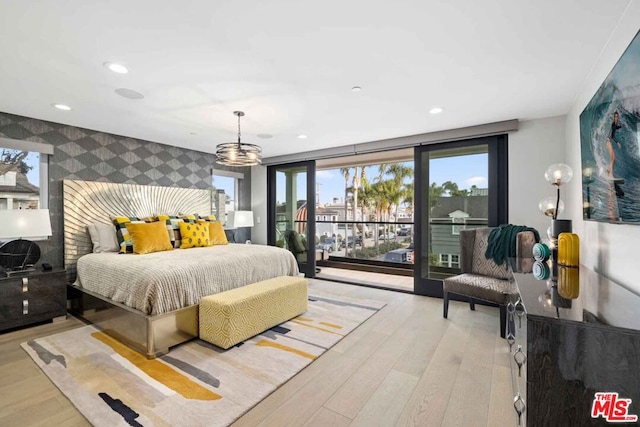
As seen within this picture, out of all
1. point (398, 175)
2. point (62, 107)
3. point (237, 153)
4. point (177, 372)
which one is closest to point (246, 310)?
point (177, 372)

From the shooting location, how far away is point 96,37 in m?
1.89

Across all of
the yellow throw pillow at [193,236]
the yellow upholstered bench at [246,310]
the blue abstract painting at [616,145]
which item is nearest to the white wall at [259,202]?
the yellow throw pillow at [193,236]

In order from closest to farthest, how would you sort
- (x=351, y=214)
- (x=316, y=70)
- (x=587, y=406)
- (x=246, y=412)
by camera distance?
(x=587, y=406)
(x=246, y=412)
(x=316, y=70)
(x=351, y=214)

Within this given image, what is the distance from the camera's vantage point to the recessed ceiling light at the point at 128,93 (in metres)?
2.69

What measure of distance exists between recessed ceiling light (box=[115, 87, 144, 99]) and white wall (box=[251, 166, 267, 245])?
3390 millimetres

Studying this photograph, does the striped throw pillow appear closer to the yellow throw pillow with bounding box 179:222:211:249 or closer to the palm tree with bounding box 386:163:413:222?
the yellow throw pillow with bounding box 179:222:211:249

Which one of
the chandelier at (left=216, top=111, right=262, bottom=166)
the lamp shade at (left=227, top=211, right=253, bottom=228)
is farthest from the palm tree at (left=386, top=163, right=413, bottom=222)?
the chandelier at (left=216, top=111, right=262, bottom=166)

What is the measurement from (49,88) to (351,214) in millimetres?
5958

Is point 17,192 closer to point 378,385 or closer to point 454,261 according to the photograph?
point 378,385

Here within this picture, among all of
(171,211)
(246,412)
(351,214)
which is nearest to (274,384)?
(246,412)

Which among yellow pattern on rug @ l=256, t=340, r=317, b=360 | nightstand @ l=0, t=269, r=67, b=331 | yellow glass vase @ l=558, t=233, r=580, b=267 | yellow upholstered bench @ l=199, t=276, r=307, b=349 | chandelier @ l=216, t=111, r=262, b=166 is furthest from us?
chandelier @ l=216, t=111, r=262, b=166

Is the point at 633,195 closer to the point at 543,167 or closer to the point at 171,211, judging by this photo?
the point at 543,167

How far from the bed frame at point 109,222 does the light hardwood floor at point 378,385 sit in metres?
0.59

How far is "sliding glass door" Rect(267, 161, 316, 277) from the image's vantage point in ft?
18.4
